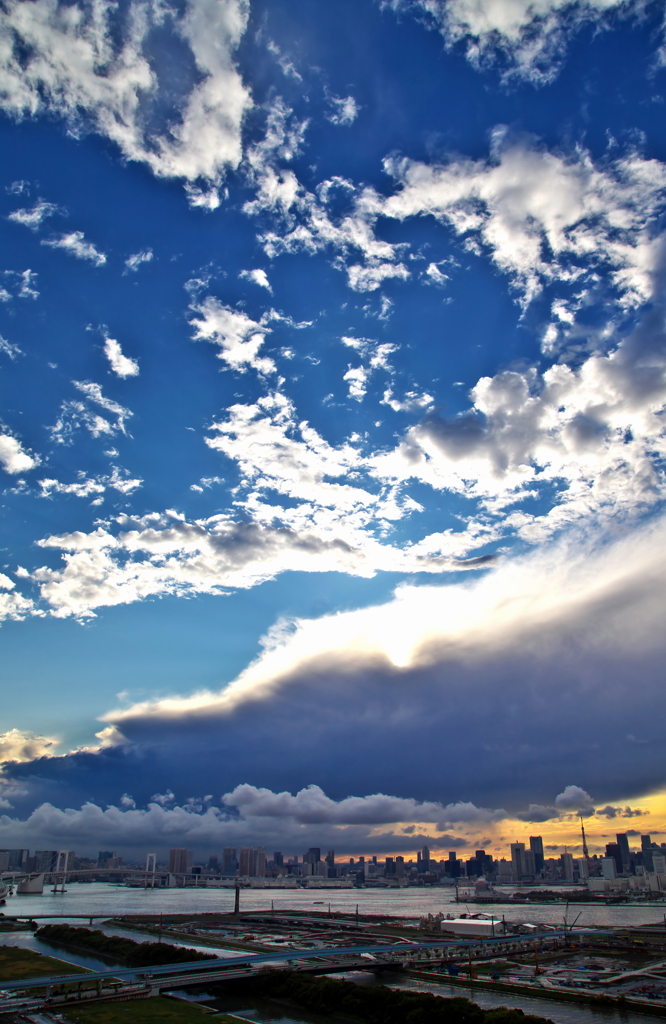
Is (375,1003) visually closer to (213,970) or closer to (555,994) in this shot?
(555,994)

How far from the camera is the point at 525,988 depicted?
56.4m

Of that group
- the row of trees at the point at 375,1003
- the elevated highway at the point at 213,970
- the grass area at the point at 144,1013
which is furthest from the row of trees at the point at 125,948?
the grass area at the point at 144,1013

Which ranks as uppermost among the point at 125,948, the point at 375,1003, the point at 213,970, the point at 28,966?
the point at 375,1003

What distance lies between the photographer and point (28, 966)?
64875 mm

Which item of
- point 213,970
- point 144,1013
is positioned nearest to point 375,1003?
point 144,1013

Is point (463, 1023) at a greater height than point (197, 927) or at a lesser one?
greater

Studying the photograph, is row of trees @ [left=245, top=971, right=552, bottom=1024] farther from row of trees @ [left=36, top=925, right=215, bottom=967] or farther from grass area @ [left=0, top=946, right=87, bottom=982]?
grass area @ [left=0, top=946, right=87, bottom=982]

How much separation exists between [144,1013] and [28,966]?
28203 millimetres

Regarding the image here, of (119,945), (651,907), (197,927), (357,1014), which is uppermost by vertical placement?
(357,1014)

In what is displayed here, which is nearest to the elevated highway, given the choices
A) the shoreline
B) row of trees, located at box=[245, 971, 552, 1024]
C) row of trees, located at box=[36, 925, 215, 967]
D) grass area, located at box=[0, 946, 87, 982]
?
grass area, located at box=[0, 946, 87, 982]

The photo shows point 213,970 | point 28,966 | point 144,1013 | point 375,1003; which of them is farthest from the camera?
point 28,966

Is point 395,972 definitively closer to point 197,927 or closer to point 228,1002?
point 228,1002

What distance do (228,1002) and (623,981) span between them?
3724 centimetres

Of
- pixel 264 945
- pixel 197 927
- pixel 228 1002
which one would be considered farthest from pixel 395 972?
pixel 197 927
